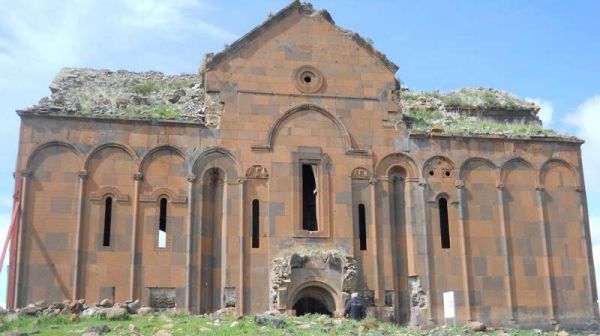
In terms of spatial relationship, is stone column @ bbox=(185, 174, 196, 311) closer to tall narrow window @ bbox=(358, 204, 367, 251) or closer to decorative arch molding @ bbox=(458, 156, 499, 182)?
tall narrow window @ bbox=(358, 204, 367, 251)

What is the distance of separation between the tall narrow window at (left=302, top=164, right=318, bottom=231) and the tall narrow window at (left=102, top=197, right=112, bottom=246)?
5.93 m

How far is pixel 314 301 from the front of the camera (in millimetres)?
21609

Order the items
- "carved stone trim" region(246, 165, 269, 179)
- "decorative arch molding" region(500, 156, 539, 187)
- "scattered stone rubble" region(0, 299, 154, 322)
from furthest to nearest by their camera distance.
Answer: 1. "decorative arch molding" region(500, 156, 539, 187)
2. "carved stone trim" region(246, 165, 269, 179)
3. "scattered stone rubble" region(0, 299, 154, 322)

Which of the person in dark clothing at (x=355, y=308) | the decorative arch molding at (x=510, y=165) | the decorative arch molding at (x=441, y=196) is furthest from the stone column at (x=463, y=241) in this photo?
the person in dark clothing at (x=355, y=308)

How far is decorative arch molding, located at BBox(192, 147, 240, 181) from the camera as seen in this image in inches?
834

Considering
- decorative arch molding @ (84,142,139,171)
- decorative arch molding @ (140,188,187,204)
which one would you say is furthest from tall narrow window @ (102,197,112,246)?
decorative arch molding @ (84,142,139,171)

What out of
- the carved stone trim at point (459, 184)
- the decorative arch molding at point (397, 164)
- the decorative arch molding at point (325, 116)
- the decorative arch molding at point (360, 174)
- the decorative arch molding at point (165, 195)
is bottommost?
the decorative arch molding at point (165, 195)

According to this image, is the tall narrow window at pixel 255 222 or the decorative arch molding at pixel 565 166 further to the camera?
the decorative arch molding at pixel 565 166

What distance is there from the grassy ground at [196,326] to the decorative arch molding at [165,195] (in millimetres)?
4405

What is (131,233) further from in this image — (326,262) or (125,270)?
(326,262)

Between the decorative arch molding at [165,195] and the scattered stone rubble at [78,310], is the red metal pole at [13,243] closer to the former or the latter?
the scattered stone rubble at [78,310]

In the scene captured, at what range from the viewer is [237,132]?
21656 millimetres

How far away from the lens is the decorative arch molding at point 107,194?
2030cm

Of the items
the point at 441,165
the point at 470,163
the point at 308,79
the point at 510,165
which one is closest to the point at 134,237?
the point at 308,79
